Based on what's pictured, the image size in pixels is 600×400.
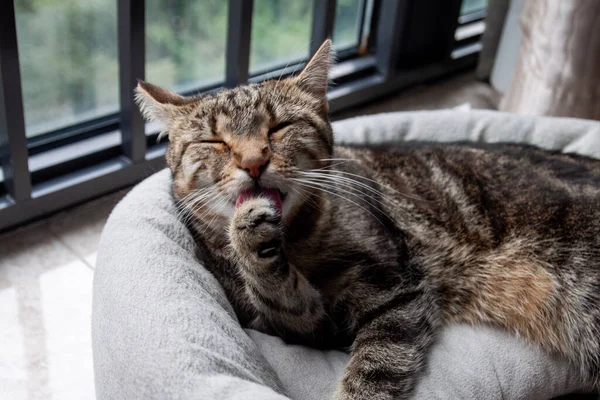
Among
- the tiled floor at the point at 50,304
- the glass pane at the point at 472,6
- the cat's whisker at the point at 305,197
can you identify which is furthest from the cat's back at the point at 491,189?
the glass pane at the point at 472,6

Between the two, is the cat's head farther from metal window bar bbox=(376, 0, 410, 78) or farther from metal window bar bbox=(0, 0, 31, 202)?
metal window bar bbox=(376, 0, 410, 78)

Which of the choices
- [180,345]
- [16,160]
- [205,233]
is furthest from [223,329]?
[16,160]

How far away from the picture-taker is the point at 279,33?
2816mm

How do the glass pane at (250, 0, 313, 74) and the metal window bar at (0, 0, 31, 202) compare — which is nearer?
the metal window bar at (0, 0, 31, 202)

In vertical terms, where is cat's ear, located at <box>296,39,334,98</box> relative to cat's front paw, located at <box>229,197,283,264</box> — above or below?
above

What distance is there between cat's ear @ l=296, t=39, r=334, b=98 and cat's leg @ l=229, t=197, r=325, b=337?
404 mm

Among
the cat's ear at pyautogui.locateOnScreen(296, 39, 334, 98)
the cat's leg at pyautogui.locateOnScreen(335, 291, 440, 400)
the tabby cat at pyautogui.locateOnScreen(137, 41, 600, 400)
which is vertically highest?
the cat's ear at pyautogui.locateOnScreen(296, 39, 334, 98)

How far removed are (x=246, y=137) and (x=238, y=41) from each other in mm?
1025

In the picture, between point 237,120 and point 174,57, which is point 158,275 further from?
point 174,57

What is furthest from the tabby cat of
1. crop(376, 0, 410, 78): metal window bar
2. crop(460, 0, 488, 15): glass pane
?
crop(460, 0, 488, 15): glass pane

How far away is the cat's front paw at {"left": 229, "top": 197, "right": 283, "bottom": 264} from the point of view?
1.31 metres

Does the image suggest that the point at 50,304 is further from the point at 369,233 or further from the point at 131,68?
the point at 369,233

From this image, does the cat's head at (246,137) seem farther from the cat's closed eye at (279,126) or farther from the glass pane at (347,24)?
the glass pane at (347,24)

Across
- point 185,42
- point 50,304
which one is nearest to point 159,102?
point 50,304
